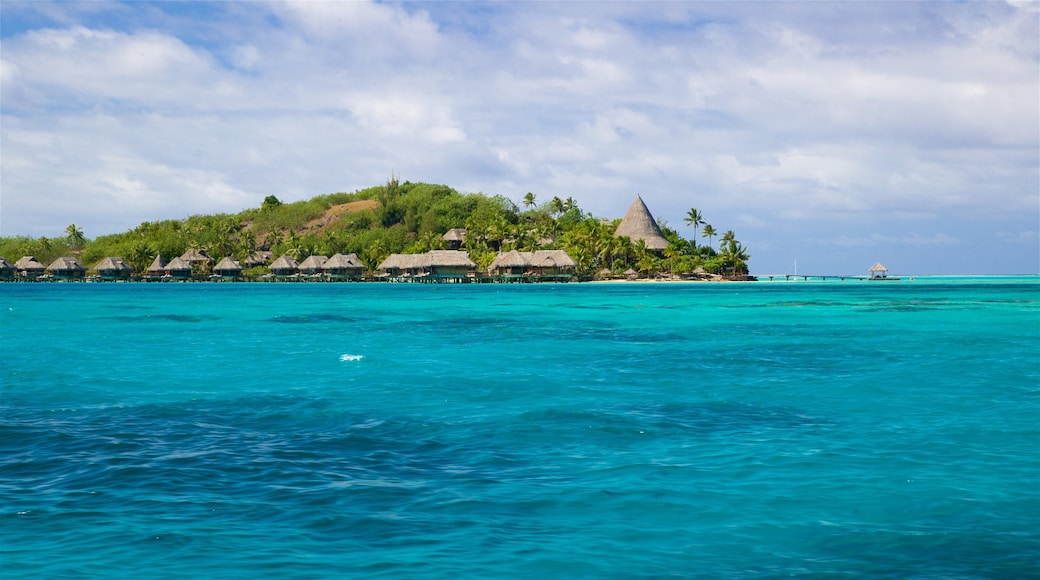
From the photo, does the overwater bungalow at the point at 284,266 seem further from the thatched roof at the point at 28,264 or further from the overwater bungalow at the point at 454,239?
the thatched roof at the point at 28,264

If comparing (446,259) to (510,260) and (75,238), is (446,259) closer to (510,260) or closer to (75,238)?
(510,260)

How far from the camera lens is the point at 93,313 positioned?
40625 millimetres

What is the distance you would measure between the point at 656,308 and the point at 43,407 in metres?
34.1

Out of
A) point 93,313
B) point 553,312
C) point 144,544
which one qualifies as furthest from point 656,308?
point 144,544

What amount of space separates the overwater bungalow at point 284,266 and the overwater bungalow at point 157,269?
603 inches

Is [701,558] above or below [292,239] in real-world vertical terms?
below

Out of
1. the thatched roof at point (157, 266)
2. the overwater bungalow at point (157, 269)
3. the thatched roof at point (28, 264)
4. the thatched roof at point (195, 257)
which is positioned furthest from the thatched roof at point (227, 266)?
the thatched roof at point (28, 264)

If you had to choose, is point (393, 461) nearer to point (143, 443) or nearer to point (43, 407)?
point (143, 443)

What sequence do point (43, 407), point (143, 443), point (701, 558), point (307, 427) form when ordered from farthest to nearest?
point (43, 407), point (307, 427), point (143, 443), point (701, 558)

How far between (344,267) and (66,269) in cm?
3800

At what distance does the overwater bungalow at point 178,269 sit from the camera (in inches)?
4304

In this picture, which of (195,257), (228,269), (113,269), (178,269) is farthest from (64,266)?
(228,269)

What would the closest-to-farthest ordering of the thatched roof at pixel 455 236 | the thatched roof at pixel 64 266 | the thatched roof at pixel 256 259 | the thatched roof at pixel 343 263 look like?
1. the thatched roof at pixel 343 263
2. the thatched roof at pixel 455 236
3. the thatched roof at pixel 64 266
4. the thatched roof at pixel 256 259

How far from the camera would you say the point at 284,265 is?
351ft
